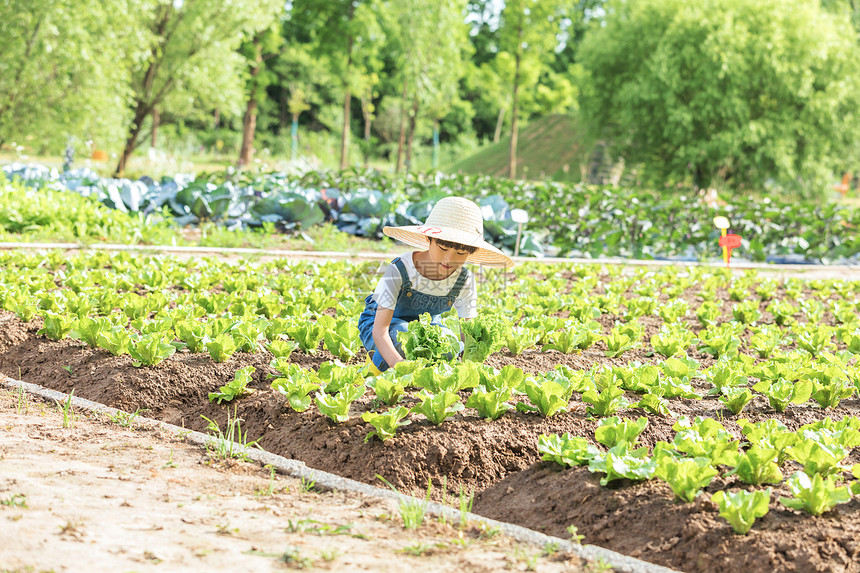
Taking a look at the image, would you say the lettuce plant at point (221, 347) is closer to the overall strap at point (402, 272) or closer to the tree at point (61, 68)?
the overall strap at point (402, 272)

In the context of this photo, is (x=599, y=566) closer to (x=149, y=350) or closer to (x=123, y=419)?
(x=123, y=419)

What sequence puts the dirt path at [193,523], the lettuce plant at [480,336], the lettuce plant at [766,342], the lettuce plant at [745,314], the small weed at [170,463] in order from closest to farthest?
the dirt path at [193,523]
the small weed at [170,463]
the lettuce plant at [480,336]
the lettuce plant at [766,342]
the lettuce plant at [745,314]

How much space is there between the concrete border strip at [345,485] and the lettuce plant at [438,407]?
433 millimetres

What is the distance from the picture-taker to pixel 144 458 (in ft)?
9.53

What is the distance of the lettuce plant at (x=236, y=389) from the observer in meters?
3.57

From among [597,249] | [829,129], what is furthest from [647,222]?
[829,129]

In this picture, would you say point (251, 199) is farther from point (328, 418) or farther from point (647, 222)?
point (328, 418)

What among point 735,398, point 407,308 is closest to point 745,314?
point 735,398

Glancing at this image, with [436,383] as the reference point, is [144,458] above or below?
below

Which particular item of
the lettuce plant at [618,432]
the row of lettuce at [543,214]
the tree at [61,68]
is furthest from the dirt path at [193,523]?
the tree at [61,68]

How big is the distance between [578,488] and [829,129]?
20.9 meters

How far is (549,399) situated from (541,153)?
31431 millimetres

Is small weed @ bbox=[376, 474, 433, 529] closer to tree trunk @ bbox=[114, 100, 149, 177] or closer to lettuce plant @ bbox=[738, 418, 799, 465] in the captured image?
lettuce plant @ bbox=[738, 418, 799, 465]

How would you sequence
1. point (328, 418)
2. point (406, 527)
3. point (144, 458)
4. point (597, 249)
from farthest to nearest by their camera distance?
point (597, 249), point (328, 418), point (144, 458), point (406, 527)
